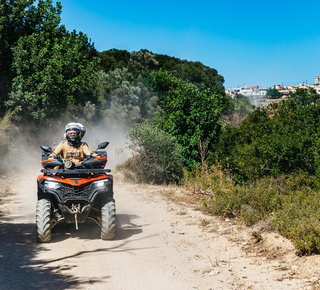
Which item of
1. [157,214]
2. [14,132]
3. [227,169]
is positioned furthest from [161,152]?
[14,132]

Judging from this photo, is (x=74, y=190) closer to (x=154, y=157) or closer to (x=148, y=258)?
(x=148, y=258)

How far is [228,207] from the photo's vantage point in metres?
8.73

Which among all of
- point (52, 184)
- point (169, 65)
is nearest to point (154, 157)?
point (52, 184)

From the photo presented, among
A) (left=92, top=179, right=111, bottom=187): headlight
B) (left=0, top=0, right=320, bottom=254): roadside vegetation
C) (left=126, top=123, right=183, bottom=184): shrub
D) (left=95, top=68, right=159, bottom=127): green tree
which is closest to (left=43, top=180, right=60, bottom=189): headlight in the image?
(left=92, top=179, right=111, bottom=187): headlight

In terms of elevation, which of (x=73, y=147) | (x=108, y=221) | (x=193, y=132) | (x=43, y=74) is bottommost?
(x=108, y=221)

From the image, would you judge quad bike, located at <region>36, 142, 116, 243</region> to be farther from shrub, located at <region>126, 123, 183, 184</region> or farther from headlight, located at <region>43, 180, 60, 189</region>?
shrub, located at <region>126, 123, 183, 184</region>

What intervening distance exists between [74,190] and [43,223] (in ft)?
2.67

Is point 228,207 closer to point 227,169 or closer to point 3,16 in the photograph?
point 227,169

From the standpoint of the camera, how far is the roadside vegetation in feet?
28.1

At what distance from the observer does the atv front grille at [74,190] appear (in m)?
7.06

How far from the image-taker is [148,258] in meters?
6.29

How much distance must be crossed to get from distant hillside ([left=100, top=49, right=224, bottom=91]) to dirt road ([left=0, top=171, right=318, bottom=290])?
56.8 meters

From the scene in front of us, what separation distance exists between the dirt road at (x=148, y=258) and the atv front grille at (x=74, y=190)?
92cm

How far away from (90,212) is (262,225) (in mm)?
3484
